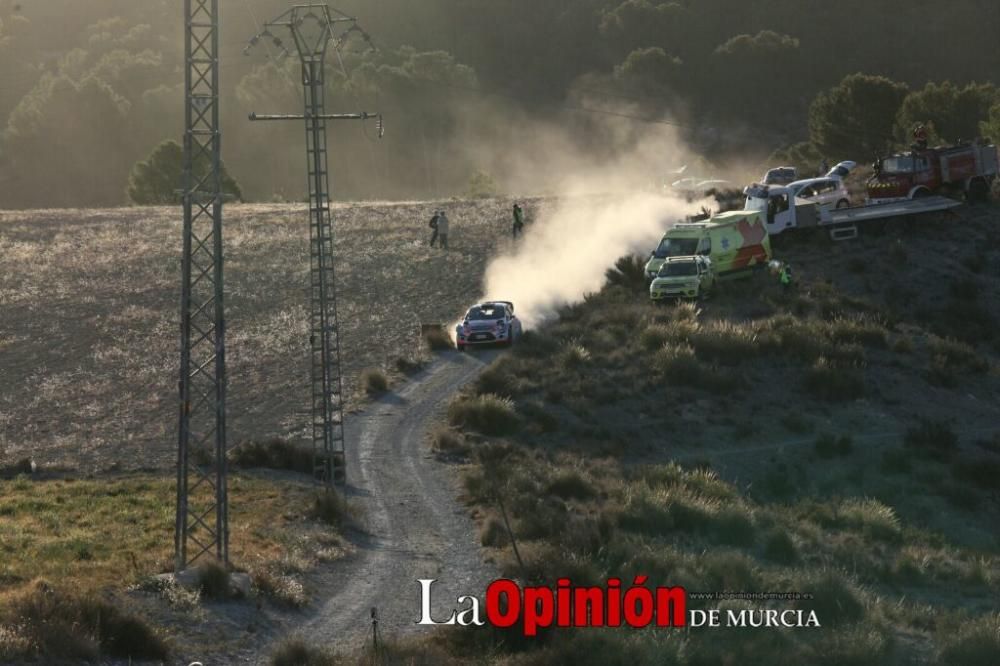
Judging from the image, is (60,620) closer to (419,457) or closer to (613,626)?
(613,626)

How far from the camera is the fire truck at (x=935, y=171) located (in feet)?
188

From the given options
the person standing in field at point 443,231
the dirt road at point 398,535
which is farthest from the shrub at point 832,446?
the person standing in field at point 443,231

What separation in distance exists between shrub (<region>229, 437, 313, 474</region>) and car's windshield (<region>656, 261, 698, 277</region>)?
1823cm

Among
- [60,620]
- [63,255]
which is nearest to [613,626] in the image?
[60,620]

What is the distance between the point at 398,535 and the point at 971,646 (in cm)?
1156

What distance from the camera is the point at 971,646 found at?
1984cm

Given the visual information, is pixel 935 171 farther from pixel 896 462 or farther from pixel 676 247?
pixel 896 462

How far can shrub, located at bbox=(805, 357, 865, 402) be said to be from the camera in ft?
133

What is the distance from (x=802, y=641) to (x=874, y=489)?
14.9m

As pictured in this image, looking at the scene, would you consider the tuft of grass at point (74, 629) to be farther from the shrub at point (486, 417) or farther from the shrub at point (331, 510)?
the shrub at point (486, 417)

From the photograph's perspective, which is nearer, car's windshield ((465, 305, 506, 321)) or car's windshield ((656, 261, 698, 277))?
car's windshield ((465, 305, 506, 321))

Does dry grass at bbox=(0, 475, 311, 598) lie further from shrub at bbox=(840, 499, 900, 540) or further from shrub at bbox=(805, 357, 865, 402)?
shrub at bbox=(805, 357, 865, 402)

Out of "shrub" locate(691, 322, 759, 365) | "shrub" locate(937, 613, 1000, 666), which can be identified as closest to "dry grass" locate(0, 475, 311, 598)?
"shrub" locate(937, 613, 1000, 666)

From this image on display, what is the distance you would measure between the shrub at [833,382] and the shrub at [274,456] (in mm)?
15408
